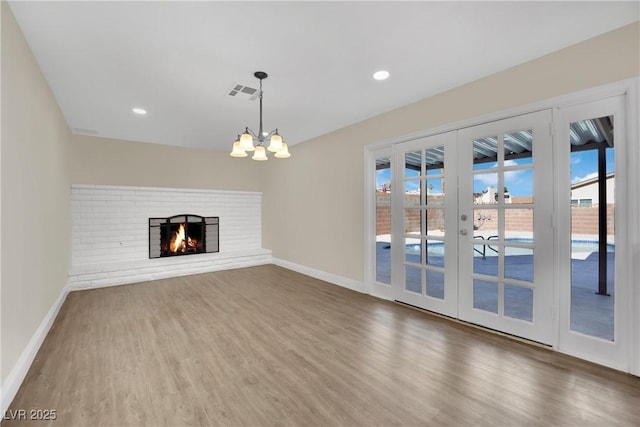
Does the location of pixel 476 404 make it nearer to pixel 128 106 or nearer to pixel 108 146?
pixel 128 106

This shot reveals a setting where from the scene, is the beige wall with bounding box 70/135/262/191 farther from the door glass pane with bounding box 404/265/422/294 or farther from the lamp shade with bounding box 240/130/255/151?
the door glass pane with bounding box 404/265/422/294

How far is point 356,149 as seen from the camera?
4109mm

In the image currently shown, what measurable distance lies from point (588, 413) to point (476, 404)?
2.00 feet

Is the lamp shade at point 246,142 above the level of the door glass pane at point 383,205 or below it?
above

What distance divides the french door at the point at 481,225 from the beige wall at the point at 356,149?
0.77 feet

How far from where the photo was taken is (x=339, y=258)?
4.42 metres

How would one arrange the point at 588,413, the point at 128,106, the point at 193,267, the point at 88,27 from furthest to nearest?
the point at 193,267 < the point at 128,106 < the point at 88,27 < the point at 588,413

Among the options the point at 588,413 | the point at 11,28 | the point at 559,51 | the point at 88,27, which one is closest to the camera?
the point at 588,413

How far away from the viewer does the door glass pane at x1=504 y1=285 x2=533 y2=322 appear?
2.53 meters

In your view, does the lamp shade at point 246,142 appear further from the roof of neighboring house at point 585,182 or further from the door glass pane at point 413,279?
the roof of neighboring house at point 585,182

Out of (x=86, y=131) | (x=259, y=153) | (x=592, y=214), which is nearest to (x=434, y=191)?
(x=592, y=214)

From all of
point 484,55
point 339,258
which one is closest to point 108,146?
point 339,258

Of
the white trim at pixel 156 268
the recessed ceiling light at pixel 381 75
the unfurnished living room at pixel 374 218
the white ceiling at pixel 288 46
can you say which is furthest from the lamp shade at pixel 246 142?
the white trim at pixel 156 268

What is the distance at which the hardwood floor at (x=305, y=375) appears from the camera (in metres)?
1.60
